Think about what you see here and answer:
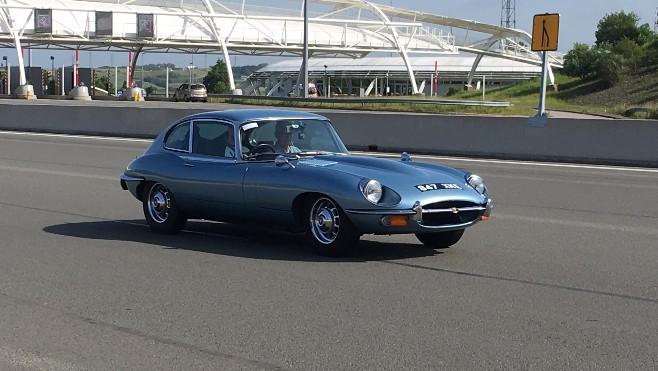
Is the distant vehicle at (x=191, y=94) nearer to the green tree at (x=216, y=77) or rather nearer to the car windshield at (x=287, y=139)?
the car windshield at (x=287, y=139)

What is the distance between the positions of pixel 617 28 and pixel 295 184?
311 feet

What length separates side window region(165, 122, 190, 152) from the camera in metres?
11.0

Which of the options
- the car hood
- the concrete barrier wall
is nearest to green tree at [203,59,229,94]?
the concrete barrier wall

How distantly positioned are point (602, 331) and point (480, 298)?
1208 millimetres

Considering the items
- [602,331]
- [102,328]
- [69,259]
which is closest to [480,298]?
[602,331]

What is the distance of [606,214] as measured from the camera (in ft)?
43.0

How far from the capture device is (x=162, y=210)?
35.9 feet

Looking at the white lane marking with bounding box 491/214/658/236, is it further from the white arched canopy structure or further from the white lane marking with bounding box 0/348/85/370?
the white arched canopy structure

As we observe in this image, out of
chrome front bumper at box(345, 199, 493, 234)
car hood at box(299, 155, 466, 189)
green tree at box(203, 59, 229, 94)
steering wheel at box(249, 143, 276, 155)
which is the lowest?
green tree at box(203, 59, 229, 94)

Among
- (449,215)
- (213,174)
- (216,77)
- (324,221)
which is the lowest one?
(216,77)

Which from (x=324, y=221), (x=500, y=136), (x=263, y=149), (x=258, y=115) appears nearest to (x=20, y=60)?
(x=500, y=136)

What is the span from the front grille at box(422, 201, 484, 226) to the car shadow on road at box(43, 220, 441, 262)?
24.3 inches

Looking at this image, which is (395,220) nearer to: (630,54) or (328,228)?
(328,228)

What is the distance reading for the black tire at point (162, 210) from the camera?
35.3 feet
